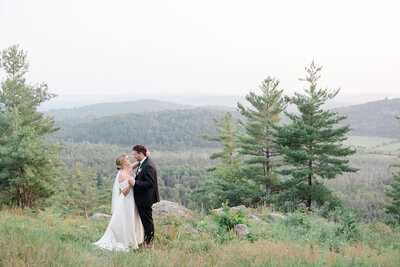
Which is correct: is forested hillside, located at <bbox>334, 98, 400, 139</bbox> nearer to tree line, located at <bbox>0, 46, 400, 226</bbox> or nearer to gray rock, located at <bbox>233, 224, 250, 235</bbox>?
tree line, located at <bbox>0, 46, 400, 226</bbox>

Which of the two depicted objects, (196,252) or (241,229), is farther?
(241,229)

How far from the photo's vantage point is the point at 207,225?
7031 millimetres

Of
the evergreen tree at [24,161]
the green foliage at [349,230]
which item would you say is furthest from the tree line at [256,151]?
the green foliage at [349,230]

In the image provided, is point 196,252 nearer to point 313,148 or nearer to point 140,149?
point 140,149

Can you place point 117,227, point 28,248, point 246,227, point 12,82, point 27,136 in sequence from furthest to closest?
point 12,82 → point 27,136 → point 246,227 → point 117,227 → point 28,248

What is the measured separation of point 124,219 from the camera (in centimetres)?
579

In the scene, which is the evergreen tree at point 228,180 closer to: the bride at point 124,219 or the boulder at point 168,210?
the boulder at point 168,210

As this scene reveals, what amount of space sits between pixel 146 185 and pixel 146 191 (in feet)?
0.81

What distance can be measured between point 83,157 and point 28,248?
125518 millimetres

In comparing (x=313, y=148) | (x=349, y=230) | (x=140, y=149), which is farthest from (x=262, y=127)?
(x=140, y=149)

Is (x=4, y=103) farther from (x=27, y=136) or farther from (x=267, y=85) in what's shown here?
(x=267, y=85)

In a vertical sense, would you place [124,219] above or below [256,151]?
above

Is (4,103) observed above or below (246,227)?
above

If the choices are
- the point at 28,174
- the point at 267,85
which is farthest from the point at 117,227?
the point at 267,85
